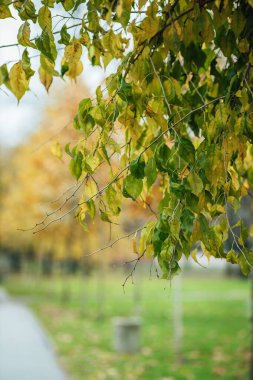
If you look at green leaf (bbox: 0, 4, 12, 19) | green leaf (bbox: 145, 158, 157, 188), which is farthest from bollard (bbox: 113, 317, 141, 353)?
green leaf (bbox: 0, 4, 12, 19)

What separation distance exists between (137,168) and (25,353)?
1096 centimetres

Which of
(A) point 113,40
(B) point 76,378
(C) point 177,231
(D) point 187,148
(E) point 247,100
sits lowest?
(B) point 76,378

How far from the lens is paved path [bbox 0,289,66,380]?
35.2 ft

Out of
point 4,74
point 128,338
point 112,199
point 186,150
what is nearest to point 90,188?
point 112,199

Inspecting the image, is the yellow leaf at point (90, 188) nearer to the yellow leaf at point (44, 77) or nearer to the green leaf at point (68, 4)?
the yellow leaf at point (44, 77)

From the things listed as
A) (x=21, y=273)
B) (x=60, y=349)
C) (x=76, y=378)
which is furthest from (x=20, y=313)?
(x=21, y=273)

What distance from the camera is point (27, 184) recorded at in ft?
82.3

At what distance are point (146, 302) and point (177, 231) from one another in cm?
2864

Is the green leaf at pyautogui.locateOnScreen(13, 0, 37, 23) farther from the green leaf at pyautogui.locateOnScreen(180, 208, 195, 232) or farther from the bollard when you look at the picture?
the bollard

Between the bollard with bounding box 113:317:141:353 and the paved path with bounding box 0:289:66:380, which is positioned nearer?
the paved path with bounding box 0:289:66:380

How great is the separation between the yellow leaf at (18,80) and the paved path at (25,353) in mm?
7965

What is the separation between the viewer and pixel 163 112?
125 inches

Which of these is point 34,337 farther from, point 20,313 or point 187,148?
point 187,148

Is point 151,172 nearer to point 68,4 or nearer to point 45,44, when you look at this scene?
point 45,44
